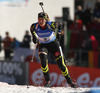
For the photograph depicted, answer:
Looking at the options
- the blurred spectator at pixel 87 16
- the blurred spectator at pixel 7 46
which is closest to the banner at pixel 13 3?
the blurred spectator at pixel 7 46

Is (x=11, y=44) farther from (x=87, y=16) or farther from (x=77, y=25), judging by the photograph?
(x=87, y=16)

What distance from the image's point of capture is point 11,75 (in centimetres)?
1316

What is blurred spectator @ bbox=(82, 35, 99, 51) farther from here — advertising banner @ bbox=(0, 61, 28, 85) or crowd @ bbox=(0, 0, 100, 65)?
advertising banner @ bbox=(0, 61, 28, 85)

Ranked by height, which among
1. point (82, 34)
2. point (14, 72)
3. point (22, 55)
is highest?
point (82, 34)

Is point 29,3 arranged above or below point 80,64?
above

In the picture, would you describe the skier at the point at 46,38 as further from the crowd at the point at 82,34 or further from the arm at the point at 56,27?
the crowd at the point at 82,34

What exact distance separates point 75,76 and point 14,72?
2.66m

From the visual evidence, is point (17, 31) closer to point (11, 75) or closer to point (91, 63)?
point (11, 75)

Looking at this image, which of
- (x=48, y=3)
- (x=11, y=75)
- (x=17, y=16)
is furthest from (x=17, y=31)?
(x=11, y=75)

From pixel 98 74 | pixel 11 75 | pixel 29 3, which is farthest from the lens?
pixel 29 3

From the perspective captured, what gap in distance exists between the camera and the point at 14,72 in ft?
43.0

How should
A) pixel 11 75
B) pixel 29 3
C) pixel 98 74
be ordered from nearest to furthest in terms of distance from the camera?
pixel 98 74 → pixel 11 75 → pixel 29 3

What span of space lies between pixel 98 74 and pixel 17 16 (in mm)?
5895

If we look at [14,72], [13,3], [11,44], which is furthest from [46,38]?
[13,3]
